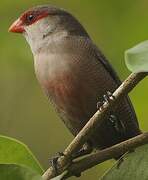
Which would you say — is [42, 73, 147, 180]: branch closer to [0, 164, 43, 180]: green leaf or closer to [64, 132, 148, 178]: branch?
[64, 132, 148, 178]: branch

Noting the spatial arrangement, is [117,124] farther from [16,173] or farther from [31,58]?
[16,173]

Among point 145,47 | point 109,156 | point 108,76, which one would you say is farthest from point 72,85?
point 145,47

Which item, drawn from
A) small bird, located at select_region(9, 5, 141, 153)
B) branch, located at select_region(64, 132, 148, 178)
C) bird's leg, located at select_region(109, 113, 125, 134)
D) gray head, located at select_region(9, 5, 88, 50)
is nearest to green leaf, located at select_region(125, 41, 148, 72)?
branch, located at select_region(64, 132, 148, 178)

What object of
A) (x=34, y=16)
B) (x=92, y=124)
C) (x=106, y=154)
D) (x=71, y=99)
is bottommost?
(x=71, y=99)

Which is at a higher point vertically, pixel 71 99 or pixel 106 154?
pixel 106 154

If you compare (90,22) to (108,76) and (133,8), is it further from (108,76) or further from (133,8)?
(108,76)

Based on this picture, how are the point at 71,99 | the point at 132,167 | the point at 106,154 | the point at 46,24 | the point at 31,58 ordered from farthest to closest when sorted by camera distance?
the point at 46,24 → the point at 71,99 → the point at 31,58 → the point at 106,154 → the point at 132,167

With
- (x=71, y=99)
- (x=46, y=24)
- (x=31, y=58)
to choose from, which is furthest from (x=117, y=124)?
(x=46, y=24)

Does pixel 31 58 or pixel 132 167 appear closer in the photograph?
pixel 132 167
